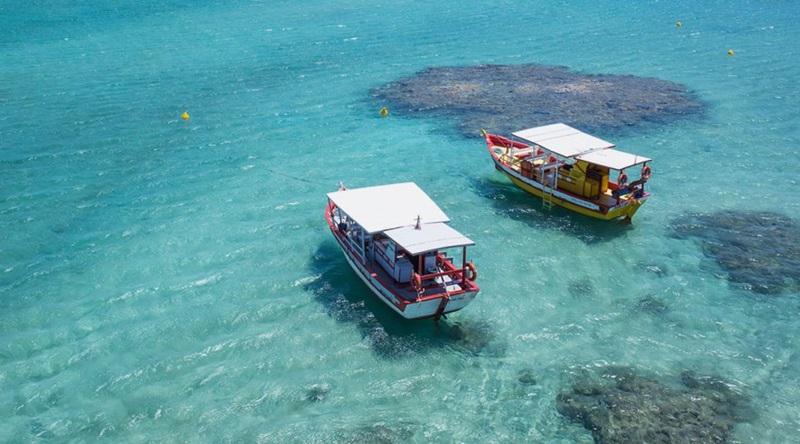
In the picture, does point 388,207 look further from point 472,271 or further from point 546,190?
point 546,190

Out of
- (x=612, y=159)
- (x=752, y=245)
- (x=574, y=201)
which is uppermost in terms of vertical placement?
(x=612, y=159)

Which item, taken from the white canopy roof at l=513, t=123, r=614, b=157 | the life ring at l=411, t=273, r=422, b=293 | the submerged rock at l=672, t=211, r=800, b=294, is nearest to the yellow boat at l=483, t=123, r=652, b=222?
the white canopy roof at l=513, t=123, r=614, b=157

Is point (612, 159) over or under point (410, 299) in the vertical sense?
over

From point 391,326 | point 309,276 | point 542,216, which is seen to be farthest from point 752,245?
point 309,276

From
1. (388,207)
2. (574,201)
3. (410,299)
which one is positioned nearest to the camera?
(410,299)

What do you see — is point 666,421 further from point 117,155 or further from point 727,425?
point 117,155

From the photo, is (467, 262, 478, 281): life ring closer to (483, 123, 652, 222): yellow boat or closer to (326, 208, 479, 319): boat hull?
(326, 208, 479, 319): boat hull

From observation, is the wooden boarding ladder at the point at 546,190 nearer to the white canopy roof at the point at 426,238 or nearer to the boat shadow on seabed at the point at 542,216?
the boat shadow on seabed at the point at 542,216
